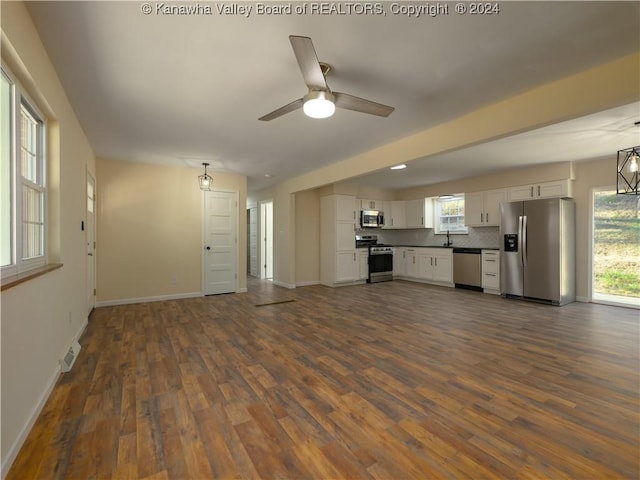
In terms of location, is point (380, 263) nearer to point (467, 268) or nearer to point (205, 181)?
point (467, 268)

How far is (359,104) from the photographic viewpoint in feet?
7.50

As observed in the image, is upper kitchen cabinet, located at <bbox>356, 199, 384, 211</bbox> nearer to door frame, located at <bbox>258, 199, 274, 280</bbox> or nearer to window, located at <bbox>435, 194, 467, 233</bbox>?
window, located at <bbox>435, 194, 467, 233</bbox>

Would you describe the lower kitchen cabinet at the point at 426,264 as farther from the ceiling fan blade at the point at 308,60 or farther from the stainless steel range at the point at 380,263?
the ceiling fan blade at the point at 308,60

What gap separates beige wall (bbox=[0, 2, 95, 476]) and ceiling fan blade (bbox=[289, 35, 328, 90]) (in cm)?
144

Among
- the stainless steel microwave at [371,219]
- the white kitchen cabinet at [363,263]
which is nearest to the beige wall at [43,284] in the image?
the white kitchen cabinet at [363,263]

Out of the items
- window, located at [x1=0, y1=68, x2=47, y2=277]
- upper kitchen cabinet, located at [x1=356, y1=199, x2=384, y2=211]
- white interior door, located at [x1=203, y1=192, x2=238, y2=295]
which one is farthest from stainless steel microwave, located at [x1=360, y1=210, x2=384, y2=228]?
window, located at [x1=0, y1=68, x2=47, y2=277]

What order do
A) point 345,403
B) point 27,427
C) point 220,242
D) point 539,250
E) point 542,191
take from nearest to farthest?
point 27,427, point 345,403, point 539,250, point 542,191, point 220,242

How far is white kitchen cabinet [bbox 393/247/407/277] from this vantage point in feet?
25.8

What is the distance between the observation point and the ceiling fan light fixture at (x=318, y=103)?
2.08m

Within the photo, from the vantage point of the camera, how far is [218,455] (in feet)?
5.11

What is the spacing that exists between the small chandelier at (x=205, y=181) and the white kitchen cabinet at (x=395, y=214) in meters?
4.60

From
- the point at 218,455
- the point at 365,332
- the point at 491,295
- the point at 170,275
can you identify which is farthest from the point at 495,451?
the point at 170,275

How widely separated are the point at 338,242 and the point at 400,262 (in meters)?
2.10

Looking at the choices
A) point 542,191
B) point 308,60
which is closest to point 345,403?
point 308,60
